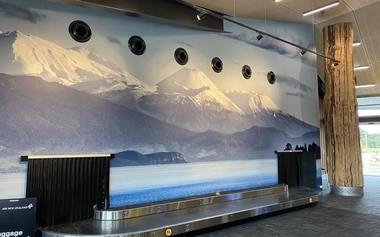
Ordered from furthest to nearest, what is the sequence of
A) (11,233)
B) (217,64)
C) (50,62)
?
1. (217,64)
2. (50,62)
3. (11,233)

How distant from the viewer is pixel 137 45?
521 cm

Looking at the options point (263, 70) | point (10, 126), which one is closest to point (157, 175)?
point (10, 126)

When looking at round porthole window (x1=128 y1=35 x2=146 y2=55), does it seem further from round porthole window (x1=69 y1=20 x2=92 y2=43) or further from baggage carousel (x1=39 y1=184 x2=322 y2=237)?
baggage carousel (x1=39 y1=184 x2=322 y2=237)

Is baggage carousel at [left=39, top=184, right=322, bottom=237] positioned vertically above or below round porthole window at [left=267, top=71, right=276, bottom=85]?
below

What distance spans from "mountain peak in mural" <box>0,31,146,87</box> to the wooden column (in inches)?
231

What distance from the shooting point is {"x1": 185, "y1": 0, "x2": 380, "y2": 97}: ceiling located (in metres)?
6.45

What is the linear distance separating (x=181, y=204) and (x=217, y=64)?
10.8 ft

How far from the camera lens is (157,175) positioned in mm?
5258

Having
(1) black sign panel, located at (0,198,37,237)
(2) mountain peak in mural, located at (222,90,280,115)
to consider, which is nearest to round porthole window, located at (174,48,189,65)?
(2) mountain peak in mural, located at (222,90,280,115)

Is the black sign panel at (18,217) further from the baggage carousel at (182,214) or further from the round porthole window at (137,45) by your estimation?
the round porthole window at (137,45)

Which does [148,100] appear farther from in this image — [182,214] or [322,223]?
[322,223]

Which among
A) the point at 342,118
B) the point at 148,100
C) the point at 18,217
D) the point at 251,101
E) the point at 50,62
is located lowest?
the point at 18,217

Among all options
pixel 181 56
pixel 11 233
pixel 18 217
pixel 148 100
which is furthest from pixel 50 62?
pixel 181 56

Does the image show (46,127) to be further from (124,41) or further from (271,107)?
(271,107)
